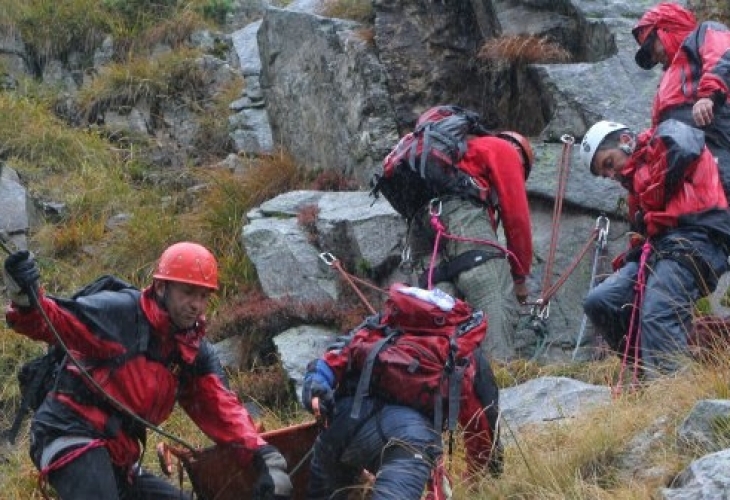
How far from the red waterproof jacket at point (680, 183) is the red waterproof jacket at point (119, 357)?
2.83 m

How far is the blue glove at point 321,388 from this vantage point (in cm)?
660

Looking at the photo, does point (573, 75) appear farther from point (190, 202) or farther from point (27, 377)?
point (27, 377)

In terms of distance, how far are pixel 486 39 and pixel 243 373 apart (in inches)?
158

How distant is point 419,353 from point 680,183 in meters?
2.44

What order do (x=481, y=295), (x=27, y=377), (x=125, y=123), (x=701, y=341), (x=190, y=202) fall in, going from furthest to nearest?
(x=125, y=123)
(x=190, y=202)
(x=481, y=295)
(x=701, y=341)
(x=27, y=377)

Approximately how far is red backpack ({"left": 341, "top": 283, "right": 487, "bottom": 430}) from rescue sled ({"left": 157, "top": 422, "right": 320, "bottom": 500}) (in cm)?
79

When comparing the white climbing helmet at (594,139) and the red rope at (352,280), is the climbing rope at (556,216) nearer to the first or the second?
the red rope at (352,280)

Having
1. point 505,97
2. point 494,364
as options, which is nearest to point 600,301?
point 494,364

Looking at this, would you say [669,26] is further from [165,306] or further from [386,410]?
[165,306]

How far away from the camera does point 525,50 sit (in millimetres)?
12758

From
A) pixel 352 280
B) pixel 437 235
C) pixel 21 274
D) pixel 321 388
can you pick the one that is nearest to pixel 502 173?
→ pixel 437 235

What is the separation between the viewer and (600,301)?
8.63 m

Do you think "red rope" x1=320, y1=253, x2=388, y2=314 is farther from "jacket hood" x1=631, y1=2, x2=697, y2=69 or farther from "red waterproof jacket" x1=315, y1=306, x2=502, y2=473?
"red waterproof jacket" x1=315, y1=306, x2=502, y2=473

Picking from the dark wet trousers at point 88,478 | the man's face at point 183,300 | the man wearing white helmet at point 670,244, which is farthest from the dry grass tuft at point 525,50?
the dark wet trousers at point 88,478
